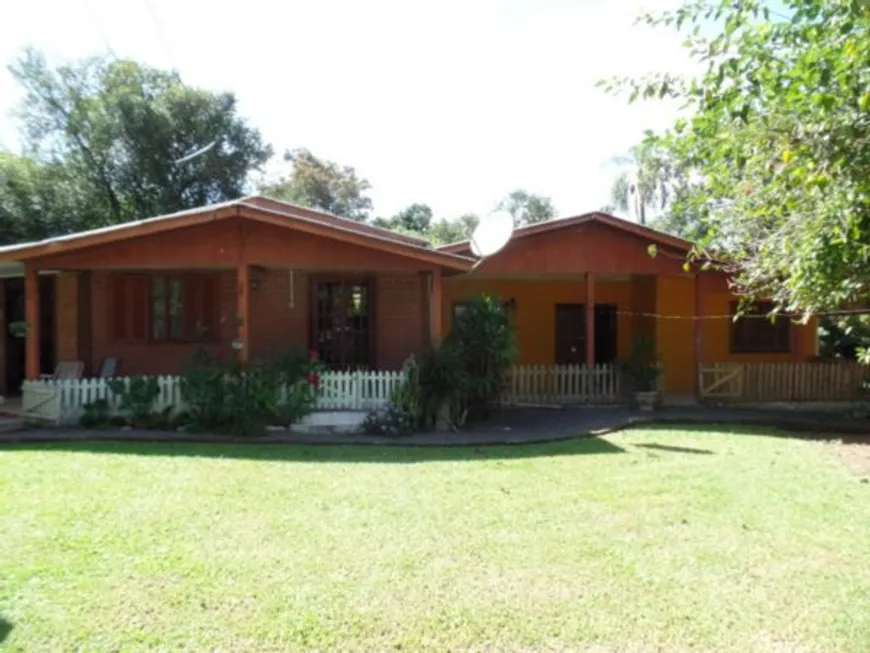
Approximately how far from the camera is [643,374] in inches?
527

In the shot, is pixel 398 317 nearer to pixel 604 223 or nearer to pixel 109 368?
pixel 604 223

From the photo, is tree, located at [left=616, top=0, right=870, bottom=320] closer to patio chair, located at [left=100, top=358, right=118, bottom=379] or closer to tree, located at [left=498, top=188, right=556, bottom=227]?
patio chair, located at [left=100, top=358, right=118, bottom=379]

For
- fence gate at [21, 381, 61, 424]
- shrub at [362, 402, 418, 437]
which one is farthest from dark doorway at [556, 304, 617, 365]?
fence gate at [21, 381, 61, 424]

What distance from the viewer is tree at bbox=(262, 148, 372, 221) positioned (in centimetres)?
4228

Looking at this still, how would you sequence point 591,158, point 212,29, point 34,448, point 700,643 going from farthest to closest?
1. point 591,158
2. point 212,29
3. point 34,448
4. point 700,643

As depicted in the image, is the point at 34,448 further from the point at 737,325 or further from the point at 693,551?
the point at 737,325

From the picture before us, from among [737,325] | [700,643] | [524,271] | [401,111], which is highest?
[401,111]

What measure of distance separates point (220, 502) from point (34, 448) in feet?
13.8

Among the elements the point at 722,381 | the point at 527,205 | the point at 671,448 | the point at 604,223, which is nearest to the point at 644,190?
the point at 527,205

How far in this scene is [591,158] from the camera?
39375mm

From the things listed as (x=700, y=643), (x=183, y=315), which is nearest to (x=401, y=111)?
(x=183, y=315)

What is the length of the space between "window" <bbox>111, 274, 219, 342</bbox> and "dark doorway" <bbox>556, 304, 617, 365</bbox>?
8.39 m

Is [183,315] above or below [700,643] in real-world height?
above

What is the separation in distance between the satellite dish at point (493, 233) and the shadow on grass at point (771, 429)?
160 inches
